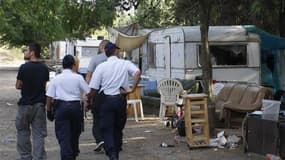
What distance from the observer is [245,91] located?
1178cm

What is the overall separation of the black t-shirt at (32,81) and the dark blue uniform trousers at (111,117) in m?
0.92

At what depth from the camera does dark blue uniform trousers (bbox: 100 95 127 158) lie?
739 centimetres

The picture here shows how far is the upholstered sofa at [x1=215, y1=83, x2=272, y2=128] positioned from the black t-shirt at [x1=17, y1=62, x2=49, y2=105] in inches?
198

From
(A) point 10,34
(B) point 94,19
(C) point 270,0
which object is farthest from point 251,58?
(A) point 10,34

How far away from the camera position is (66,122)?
7.38 metres

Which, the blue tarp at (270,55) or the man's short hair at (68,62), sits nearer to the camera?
the man's short hair at (68,62)

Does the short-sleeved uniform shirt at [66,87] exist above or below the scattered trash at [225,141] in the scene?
above

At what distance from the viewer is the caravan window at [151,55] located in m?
20.9

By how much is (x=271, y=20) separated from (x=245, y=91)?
7.72 metres

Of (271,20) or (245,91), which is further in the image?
(271,20)

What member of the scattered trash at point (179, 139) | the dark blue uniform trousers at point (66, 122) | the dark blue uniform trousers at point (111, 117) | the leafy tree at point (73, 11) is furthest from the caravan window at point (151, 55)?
the dark blue uniform trousers at point (66, 122)

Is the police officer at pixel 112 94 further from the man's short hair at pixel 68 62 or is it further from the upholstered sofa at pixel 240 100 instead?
the upholstered sofa at pixel 240 100

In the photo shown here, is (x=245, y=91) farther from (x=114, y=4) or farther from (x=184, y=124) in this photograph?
(x=114, y=4)

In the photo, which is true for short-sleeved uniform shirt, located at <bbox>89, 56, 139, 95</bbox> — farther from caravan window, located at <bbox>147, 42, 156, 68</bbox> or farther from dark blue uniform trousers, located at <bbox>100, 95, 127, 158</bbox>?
caravan window, located at <bbox>147, 42, 156, 68</bbox>
